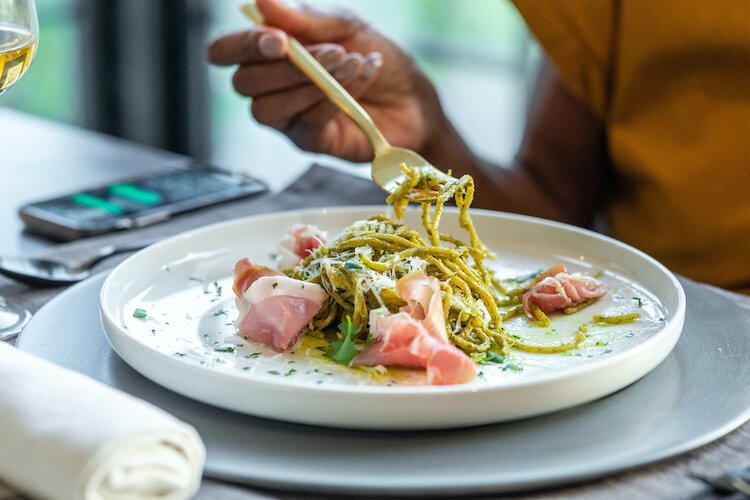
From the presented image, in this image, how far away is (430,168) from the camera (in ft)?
4.39

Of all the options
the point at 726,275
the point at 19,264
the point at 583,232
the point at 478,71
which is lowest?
the point at 478,71

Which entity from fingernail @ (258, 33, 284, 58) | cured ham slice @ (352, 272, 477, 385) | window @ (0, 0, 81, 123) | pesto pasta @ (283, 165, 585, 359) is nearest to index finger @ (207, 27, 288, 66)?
fingernail @ (258, 33, 284, 58)

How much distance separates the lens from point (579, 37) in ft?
6.39

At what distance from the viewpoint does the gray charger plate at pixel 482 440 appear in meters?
0.78

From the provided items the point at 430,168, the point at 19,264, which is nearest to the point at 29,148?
the point at 19,264

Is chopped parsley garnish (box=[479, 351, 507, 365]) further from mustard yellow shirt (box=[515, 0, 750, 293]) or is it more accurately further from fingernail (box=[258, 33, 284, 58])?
mustard yellow shirt (box=[515, 0, 750, 293])

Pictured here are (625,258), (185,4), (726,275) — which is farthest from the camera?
(185,4)

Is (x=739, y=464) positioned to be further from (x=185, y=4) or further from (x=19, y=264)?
(x=185, y=4)

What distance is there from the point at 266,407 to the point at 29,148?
67.9 inches

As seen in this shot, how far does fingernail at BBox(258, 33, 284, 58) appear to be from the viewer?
158cm

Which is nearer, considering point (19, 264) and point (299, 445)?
point (299, 445)

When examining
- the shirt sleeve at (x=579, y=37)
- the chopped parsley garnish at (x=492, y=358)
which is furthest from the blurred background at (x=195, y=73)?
the chopped parsley garnish at (x=492, y=358)

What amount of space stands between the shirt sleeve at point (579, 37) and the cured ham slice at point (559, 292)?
2.87 feet

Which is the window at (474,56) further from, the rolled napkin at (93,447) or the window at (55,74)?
the rolled napkin at (93,447)
